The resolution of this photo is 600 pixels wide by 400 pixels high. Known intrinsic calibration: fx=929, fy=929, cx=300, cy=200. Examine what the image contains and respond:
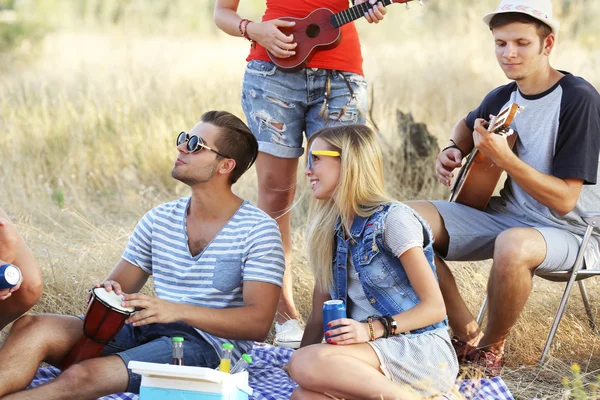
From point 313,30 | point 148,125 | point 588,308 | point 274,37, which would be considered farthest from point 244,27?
point 148,125

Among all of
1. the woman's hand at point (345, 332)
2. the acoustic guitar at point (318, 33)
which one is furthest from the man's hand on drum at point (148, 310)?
the acoustic guitar at point (318, 33)

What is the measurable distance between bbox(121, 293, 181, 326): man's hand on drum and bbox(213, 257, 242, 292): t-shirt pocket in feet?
0.91

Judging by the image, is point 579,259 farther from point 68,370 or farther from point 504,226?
point 68,370

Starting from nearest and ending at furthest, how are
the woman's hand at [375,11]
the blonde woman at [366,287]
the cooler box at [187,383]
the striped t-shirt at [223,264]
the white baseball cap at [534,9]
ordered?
the cooler box at [187,383], the blonde woman at [366,287], the striped t-shirt at [223,264], the white baseball cap at [534,9], the woman's hand at [375,11]

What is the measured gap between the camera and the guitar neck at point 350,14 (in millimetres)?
4172

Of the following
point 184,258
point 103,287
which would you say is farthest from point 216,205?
point 103,287

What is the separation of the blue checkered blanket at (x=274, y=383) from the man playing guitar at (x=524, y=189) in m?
0.23

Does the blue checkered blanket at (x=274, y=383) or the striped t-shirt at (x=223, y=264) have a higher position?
the striped t-shirt at (x=223, y=264)

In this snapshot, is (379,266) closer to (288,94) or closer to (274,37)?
(288,94)

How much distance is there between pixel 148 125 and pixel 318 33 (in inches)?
188

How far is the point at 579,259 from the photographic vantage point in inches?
147

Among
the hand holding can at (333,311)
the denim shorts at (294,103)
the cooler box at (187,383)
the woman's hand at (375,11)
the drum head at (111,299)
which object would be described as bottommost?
the cooler box at (187,383)

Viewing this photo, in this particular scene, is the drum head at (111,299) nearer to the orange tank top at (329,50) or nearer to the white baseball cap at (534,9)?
the orange tank top at (329,50)

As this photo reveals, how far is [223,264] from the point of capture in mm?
3707
